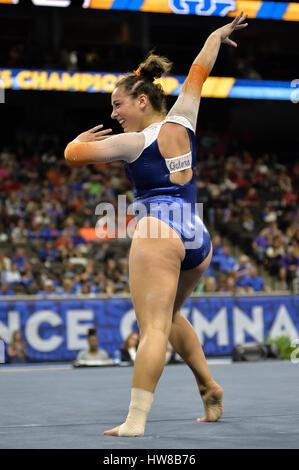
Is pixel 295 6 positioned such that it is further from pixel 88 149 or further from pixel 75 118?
pixel 88 149

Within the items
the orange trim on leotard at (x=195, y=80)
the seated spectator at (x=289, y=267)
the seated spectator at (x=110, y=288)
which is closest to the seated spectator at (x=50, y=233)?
the seated spectator at (x=110, y=288)

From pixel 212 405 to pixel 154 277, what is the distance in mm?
862

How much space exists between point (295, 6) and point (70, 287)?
10.3 metres

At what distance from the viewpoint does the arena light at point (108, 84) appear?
17.6 metres

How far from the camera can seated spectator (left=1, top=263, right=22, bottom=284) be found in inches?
510

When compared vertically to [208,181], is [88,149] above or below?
below

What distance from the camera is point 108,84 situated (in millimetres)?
18375

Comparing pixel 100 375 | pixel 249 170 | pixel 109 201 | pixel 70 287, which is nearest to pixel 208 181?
pixel 249 170

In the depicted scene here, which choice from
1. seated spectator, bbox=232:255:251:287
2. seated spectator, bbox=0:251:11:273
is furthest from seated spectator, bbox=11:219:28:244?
seated spectator, bbox=232:255:251:287

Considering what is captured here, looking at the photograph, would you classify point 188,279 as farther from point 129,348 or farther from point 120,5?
point 120,5

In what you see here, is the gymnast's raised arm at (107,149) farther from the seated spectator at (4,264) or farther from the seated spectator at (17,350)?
the seated spectator at (4,264)

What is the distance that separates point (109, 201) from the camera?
17.0 m

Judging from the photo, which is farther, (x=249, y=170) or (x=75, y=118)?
(x=75, y=118)

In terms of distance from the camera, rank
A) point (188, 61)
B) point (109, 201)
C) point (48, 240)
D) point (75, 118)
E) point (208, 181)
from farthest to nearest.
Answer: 1. point (75, 118)
2. point (188, 61)
3. point (208, 181)
4. point (109, 201)
5. point (48, 240)
